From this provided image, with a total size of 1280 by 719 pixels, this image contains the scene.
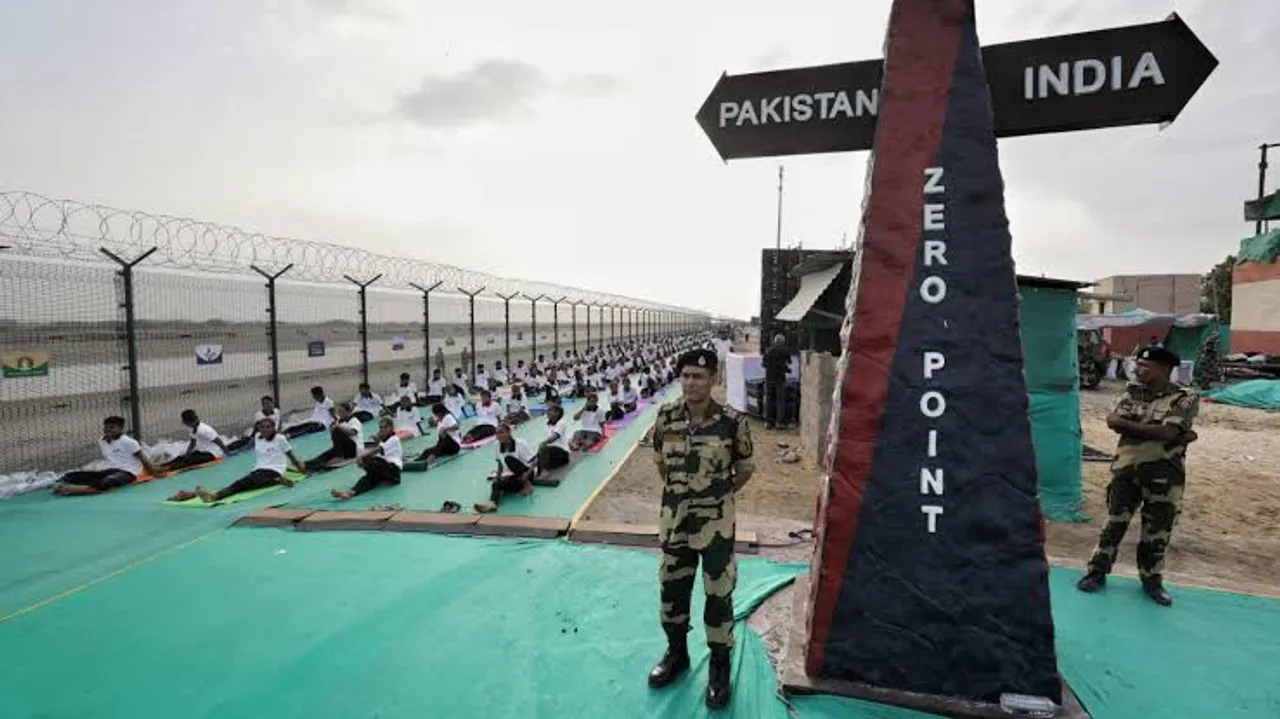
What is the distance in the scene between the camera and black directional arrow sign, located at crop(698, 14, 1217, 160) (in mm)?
2752

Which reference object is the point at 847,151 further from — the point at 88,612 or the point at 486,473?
the point at 486,473

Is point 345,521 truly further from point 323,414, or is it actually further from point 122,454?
point 323,414

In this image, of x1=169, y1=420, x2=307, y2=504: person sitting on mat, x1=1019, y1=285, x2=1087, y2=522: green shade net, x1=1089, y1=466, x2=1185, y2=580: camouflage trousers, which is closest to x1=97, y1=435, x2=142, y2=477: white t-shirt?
x1=169, y1=420, x2=307, y2=504: person sitting on mat

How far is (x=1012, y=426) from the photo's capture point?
2.74 meters

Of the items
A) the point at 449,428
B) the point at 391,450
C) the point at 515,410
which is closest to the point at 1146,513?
the point at 391,450

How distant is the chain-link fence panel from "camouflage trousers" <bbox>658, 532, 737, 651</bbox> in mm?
9484

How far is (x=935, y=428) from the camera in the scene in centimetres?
280

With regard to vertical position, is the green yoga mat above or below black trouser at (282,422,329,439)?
below

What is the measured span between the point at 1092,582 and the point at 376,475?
7432mm

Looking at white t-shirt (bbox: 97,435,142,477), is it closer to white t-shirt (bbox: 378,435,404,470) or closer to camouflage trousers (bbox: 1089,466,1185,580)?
white t-shirt (bbox: 378,435,404,470)

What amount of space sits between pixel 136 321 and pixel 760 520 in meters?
10.1

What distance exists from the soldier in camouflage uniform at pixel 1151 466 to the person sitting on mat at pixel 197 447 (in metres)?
10.7

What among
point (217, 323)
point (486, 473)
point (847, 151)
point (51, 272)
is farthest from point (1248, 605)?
point (217, 323)

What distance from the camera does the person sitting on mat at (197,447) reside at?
8.19 m
